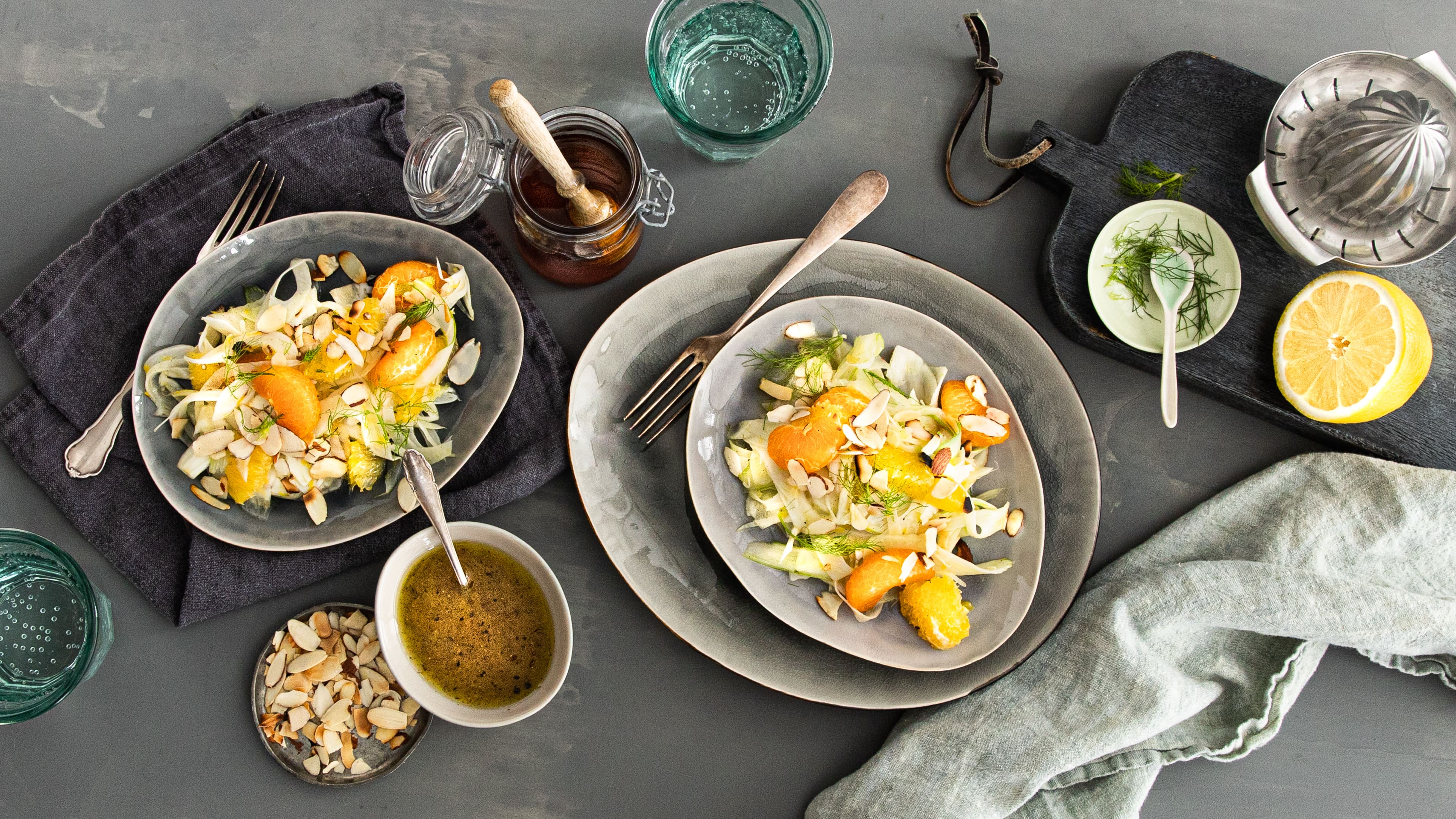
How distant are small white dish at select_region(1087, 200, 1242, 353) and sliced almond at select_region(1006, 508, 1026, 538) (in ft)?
1.48

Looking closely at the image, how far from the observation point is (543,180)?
1.70 metres

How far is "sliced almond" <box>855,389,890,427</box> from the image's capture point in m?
1.61

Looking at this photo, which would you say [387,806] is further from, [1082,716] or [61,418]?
[1082,716]

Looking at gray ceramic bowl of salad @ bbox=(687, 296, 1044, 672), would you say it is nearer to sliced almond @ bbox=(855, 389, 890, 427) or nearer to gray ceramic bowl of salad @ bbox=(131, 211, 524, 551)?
sliced almond @ bbox=(855, 389, 890, 427)

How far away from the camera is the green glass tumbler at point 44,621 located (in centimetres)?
167

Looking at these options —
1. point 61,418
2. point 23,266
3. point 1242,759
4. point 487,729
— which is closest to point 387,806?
point 487,729

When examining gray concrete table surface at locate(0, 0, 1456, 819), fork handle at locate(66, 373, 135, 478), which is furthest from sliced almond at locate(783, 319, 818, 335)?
fork handle at locate(66, 373, 135, 478)

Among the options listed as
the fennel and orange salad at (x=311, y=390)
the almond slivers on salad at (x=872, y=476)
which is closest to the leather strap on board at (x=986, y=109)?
the almond slivers on salad at (x=872, y=476)

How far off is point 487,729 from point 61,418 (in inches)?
45.3

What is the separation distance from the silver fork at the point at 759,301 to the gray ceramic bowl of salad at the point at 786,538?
0.05 metres

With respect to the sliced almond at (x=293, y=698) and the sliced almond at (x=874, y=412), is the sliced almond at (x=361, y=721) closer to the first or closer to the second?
the sliced almond at (x=293, y=698)

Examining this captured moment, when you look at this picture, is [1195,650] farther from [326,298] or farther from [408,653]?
[326,298]

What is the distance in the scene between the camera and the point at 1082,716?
172 centimetres

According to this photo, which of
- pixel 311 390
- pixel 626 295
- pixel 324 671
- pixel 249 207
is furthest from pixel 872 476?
pixel 249 207
